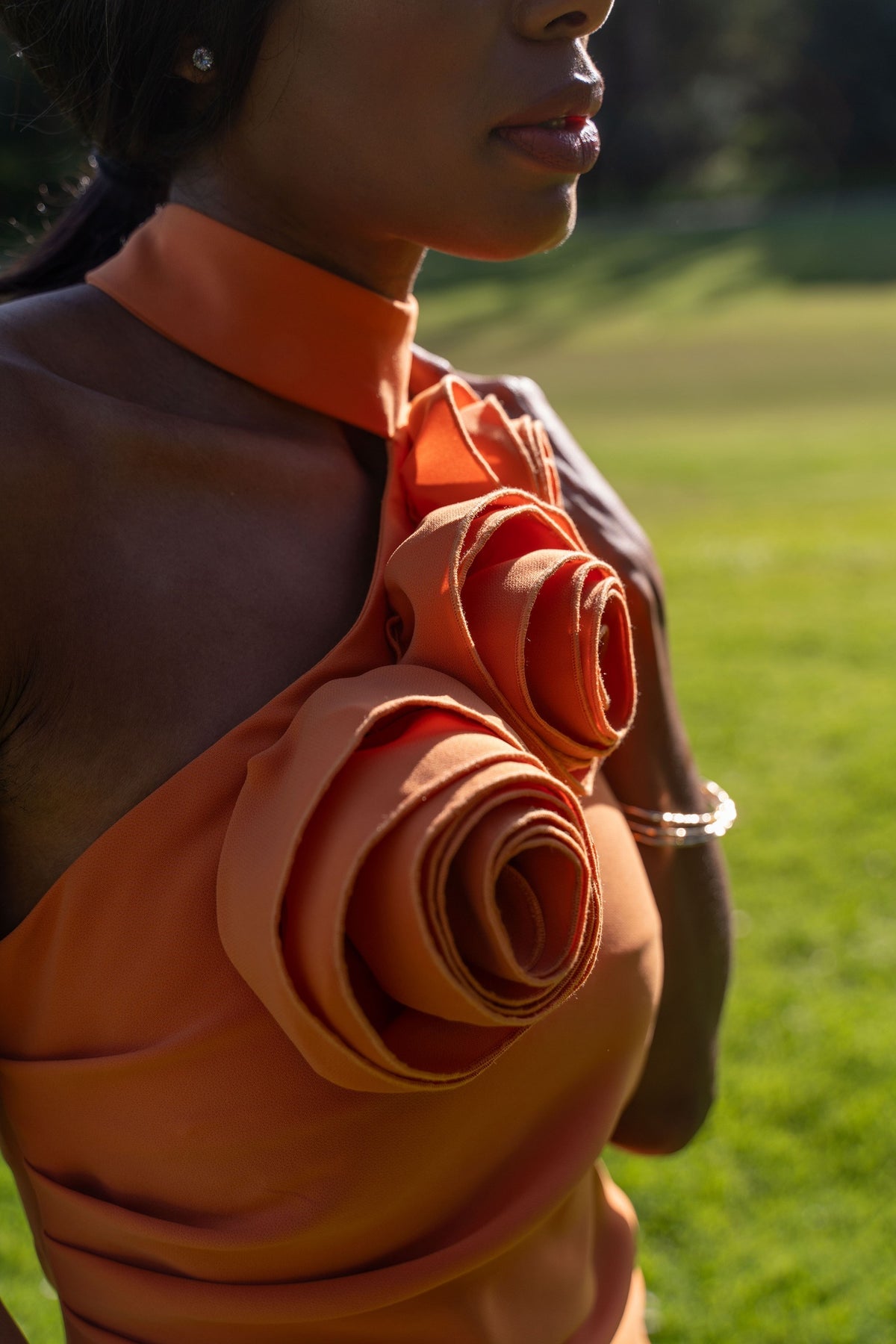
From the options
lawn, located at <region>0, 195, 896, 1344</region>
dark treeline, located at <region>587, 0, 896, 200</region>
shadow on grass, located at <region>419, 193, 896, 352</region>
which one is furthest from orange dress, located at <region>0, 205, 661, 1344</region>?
dark treeline, located at <region>587, 0, 896, 200</region>

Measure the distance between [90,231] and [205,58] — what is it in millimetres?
386

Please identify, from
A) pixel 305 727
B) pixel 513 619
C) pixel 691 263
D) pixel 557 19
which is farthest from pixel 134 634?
pixel 691 263

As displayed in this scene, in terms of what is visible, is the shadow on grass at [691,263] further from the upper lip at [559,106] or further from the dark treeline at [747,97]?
the upper lip at [559,106]

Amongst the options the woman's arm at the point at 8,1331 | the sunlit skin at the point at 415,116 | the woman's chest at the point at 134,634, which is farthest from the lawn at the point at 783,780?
the sunlit skin at the point at 415,116

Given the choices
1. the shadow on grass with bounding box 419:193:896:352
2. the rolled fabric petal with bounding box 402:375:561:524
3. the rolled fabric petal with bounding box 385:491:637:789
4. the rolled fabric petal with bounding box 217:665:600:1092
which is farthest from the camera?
the shadow on grass with bounding box 419:193:896:352

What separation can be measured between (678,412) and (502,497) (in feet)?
41.9

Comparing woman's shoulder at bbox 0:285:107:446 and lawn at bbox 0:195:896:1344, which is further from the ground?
woman's shoulder at bbox 0:285:107:446

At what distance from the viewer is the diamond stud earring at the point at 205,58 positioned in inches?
50.8

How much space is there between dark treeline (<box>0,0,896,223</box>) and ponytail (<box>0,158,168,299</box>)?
3373cm

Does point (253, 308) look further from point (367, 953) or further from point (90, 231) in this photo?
point (367, 953)

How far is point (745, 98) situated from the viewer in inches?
1433

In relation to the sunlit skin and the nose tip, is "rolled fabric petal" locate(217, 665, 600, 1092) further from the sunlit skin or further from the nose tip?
the nose tip

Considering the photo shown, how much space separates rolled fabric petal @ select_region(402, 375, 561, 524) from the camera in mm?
1312

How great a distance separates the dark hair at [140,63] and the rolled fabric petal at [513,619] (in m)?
0.47
